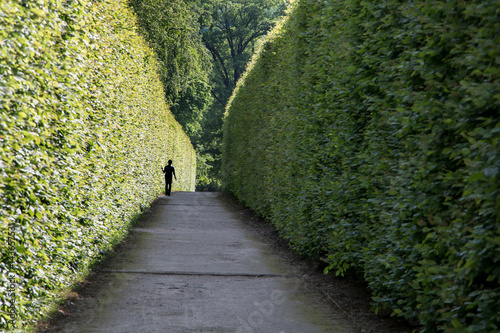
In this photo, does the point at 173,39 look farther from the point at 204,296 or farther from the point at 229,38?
the point at 229,38

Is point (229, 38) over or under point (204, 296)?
over

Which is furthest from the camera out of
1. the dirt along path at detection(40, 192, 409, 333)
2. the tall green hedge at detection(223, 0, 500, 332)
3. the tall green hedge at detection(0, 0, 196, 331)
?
the dirt along path at detection(40, 192, 409, 333)

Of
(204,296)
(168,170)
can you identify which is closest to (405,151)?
(204,296)

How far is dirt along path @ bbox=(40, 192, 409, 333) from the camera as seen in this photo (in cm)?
507

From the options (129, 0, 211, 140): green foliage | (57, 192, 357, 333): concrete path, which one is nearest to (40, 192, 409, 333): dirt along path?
(57, 192, 357, 333): concrete path

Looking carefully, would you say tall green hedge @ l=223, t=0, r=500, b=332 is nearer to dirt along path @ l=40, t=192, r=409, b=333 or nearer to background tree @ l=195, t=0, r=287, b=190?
dirt along path @ l=40, t=192, r=409, b=333

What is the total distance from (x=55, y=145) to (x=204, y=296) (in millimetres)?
2546

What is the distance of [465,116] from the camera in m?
3.29

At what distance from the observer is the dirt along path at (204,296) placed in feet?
16.6

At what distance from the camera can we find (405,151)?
452 centimetres

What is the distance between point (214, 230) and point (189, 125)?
32.0 meters

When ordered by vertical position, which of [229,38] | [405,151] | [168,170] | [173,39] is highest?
[229,38]

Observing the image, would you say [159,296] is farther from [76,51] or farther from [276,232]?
[276,232]

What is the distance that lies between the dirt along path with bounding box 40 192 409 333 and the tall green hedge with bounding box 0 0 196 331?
0.44 meters
